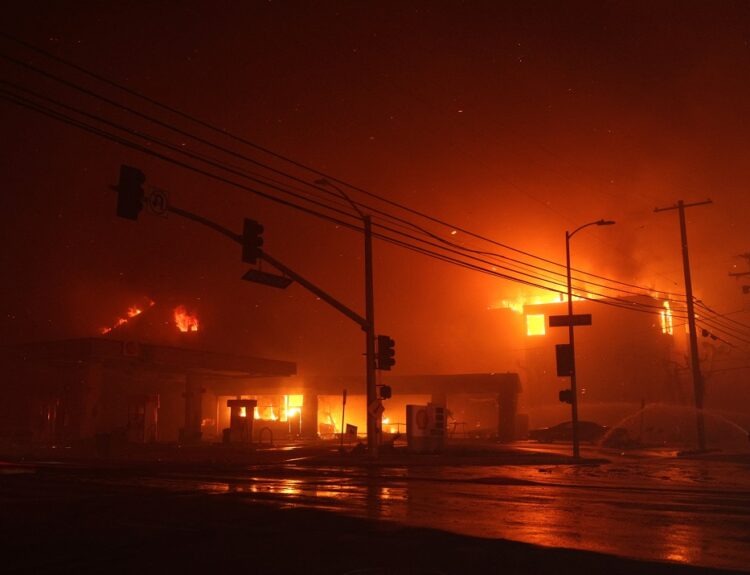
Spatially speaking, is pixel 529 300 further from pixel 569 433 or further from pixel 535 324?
pixel 569 433

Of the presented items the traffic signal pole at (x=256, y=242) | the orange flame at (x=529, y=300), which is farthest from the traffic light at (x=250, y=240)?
the orange flame at (x=529, y=300)

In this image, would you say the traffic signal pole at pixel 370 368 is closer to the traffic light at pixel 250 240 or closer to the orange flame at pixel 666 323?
the traffic light at pixel 250 240

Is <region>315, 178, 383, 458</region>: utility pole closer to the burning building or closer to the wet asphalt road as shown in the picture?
the wet asphalt road

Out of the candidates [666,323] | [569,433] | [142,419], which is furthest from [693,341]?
[666,323]

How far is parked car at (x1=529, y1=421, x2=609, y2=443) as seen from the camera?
46.1 m

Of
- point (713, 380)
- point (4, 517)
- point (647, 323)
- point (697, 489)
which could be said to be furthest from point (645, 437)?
point (4, 517)

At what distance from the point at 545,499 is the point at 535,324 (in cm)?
6446

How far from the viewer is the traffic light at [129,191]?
13.9 metres

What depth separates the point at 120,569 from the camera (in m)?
7.15

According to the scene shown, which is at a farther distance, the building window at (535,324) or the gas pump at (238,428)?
the building window at (535,324)

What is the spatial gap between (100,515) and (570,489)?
991 cm

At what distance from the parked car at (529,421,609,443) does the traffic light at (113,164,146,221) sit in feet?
124

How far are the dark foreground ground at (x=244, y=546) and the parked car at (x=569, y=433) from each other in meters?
38.0

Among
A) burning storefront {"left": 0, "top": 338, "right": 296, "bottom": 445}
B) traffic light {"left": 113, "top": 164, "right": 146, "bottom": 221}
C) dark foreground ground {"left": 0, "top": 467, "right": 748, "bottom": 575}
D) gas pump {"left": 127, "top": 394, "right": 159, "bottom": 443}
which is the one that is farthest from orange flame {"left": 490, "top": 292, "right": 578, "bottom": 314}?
dark foreground ground {"left": 0, "top": 467, "right": 748, "bottom": 575}
